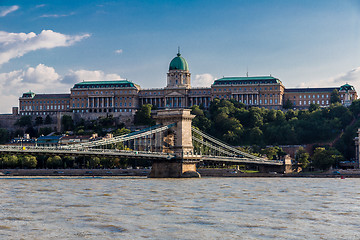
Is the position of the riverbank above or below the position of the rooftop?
below

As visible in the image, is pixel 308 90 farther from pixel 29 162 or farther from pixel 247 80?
pixel 29 162

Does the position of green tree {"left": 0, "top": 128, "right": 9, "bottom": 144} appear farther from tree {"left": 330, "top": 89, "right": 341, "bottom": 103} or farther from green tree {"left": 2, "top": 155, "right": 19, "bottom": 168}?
tree {"left": 330, "top": 89, "right": 341, "bottom": 103}

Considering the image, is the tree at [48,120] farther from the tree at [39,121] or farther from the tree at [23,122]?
the tree at [23,122]

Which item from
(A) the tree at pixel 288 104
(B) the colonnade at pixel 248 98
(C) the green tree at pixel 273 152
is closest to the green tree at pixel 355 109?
(C) the green tree at pixel 273 152

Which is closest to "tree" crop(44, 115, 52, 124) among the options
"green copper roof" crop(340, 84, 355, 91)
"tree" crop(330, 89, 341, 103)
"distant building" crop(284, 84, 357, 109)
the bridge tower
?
"distant building" crop(284, 84, 357, 109)

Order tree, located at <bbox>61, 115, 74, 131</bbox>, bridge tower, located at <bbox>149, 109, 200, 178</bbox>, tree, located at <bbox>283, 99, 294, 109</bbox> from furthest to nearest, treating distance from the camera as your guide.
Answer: tree, located at <bbox>283, 99, 294, 109</bbox>, tree, located at <bbox>61, 115, 74, 131</bbox>, bridge tower, located at <bbox>149, 109, 200, 178</bbox>

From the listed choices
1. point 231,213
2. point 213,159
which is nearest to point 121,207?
point 231,213
